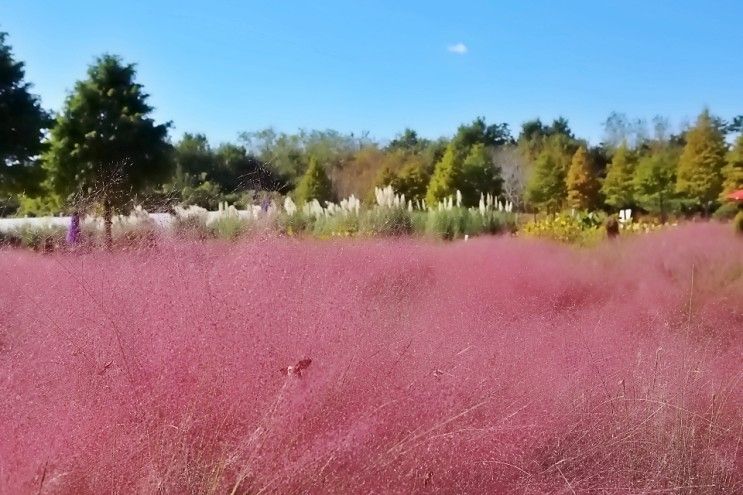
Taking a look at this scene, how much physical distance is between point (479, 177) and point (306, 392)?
23.0m

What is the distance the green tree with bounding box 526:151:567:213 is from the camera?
24.6 metres

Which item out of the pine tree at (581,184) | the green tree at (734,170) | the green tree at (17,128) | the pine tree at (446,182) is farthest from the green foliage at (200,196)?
the pine tree at (581,184)

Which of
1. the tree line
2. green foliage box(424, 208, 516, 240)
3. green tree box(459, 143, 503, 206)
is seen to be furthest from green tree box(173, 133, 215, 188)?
green foliage box(424, 208, 516, 240)

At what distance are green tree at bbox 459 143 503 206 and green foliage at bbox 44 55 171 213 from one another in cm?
1166

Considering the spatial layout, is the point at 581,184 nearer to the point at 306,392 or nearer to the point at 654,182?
the point at 654,182

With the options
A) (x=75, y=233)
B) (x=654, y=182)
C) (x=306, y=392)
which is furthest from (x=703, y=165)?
(x=306, y=392)

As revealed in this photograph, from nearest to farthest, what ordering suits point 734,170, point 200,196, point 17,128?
point 200,196
point 17,128
point 734,170

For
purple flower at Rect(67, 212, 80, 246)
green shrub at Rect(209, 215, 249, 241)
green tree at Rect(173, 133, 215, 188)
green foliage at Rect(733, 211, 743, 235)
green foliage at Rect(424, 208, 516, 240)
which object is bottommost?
green foliage at Rect(424, 208, 516, 240)

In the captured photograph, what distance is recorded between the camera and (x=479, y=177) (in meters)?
24.3

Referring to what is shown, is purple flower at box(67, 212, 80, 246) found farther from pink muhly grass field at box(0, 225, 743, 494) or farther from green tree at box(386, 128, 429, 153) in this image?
green tree at box(386, 128, 429, 153)

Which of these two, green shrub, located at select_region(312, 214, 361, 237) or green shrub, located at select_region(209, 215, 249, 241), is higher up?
green shrub, located at select_region(209, 215, 249, 241)

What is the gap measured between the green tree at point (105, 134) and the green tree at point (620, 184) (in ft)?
53.9

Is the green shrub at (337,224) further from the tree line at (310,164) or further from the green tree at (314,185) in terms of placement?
the green tree at (314,185)

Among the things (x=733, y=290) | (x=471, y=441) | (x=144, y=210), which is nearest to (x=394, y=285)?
(x=144, y=210)
